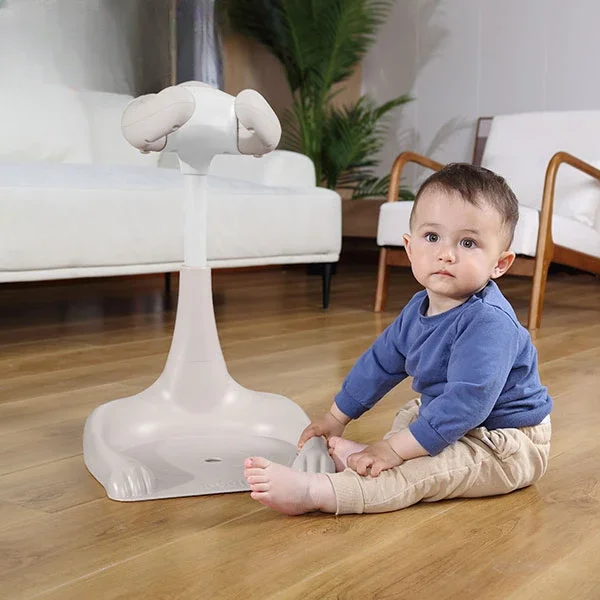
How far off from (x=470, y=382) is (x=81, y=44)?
7.35ft

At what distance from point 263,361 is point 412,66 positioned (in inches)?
125

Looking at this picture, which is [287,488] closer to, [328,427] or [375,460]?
[375,460]

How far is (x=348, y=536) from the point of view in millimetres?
1046

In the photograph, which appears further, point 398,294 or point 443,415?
point 398,294

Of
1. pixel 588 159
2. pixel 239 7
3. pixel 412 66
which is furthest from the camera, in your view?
pixel 412 66

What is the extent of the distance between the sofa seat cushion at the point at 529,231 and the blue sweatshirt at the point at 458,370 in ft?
5.23

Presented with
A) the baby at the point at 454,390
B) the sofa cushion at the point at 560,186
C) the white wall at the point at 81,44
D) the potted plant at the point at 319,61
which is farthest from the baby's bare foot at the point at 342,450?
the potted plant at the point at 319,61

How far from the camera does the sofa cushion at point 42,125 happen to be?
2.80m

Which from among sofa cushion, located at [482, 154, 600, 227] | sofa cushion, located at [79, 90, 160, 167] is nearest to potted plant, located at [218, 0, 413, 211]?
sofa cushion, located at [482, 154, 600, 227]

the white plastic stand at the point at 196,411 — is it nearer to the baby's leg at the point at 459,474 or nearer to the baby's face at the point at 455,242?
the baby's leg at the point at 459,474

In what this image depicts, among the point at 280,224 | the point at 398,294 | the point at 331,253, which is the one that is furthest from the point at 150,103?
the point at 398,294

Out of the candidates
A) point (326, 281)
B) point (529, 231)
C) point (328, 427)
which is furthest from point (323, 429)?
point (326, 281)

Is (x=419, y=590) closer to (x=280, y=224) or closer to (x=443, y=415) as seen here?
(x=443, y=415)

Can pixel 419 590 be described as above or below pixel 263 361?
above
